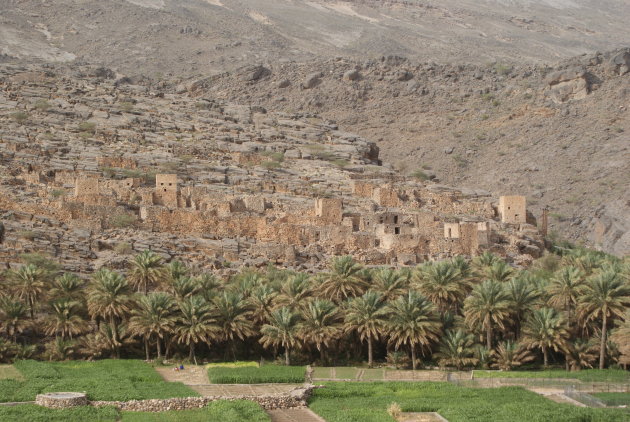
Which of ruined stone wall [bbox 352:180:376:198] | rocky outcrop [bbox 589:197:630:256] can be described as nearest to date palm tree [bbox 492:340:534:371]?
ruined stone wall [bbox 352:180:376:198]

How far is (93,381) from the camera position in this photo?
121 feet

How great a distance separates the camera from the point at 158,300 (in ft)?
136

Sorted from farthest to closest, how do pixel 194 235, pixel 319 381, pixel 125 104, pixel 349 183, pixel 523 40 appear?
pixel 523 40
pixel 125 104
pixel 349 183
pixel 194 235
pixel 319 381

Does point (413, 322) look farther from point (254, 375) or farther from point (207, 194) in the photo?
point (207, 194)

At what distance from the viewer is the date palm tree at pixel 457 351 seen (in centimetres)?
4184

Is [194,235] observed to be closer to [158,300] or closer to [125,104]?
[158,300]

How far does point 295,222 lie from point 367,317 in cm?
1439

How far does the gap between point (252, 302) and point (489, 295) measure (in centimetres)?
933

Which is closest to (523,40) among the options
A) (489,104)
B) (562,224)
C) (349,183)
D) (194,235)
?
(489,104)

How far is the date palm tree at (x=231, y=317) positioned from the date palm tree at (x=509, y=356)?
9.66 metres

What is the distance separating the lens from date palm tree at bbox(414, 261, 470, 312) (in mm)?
43875

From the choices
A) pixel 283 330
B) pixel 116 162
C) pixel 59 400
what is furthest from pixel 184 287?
pixel 116 162

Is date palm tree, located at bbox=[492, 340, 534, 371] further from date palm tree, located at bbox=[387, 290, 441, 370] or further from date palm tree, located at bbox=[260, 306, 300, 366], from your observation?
date palm tree, located at bbox=[260, 306, 300, 366]

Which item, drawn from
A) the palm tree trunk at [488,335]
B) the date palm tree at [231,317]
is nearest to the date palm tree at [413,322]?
the palm tree trunk at [488,335]
